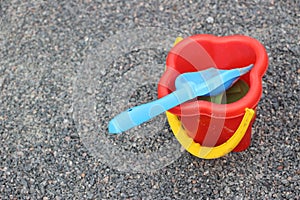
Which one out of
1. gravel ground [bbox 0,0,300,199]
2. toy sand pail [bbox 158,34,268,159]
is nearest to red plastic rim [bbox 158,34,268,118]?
toy sand pail [bbox 158,34,268,159]

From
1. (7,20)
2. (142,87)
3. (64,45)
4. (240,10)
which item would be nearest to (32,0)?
(7,20)

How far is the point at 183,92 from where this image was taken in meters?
Result: 1.03

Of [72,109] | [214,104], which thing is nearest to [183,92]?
[214,104]

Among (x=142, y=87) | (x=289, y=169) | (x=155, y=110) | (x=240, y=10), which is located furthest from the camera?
(x=240, y=10)

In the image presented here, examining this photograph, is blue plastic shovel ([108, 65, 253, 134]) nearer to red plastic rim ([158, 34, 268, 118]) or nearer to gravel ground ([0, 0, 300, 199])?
red plastic rim ([158, 34, 268, 118])

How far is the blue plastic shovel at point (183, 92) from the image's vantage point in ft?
3.30

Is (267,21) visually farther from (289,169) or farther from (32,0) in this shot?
(32,0)

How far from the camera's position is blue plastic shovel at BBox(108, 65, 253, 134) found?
1006 millimetres

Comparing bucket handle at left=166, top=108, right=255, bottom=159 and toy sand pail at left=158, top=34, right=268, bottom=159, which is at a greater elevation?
toy sand pail at left=158, top=34, right=268, bottom=159

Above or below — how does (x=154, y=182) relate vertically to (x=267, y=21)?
below

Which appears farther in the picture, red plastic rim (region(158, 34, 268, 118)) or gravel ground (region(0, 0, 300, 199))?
gravel ground (region(0, 0, 300, 199))

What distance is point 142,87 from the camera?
1274mm

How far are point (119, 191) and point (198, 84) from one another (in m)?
0.29

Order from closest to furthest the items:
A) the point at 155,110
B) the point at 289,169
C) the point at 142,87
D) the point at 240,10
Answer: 1. the point at 155,110
2. the point at 289,169
3. the point at 142,87
4. the point at 240,10
